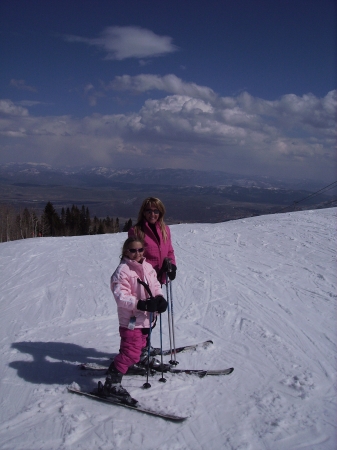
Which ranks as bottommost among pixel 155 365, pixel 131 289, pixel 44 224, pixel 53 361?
pixel 44 224

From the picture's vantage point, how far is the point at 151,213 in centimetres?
421

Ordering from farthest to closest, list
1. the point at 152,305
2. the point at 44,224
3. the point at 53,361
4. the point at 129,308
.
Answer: the point at 44,224, the point at 53,361, the point at 129,308, the point at 152,305

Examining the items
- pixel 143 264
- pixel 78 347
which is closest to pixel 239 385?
pixel 143 264

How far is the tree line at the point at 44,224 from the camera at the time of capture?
44.7 metres

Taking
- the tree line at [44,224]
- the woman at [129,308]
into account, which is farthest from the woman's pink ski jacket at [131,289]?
the tree line at [44,224]

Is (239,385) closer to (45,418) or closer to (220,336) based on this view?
(220,336)

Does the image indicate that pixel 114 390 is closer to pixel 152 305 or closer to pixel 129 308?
pixel 129 308

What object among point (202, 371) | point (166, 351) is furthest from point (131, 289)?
point (166, 351)

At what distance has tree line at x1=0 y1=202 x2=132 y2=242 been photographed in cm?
4472

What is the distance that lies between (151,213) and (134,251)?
2.17 ft

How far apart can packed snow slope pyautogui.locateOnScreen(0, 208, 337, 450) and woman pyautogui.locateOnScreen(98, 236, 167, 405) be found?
0.77ft

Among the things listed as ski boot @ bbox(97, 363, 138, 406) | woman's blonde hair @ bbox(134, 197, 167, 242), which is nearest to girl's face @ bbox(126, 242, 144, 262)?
woman's blonde hair @ bbox(134, 197, 167, 242)

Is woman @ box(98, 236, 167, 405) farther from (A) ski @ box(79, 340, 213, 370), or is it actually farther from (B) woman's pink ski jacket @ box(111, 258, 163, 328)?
(A) ski @ box(79, 340, 213, 370)

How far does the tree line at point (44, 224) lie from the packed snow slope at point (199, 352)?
29564 millimetres
